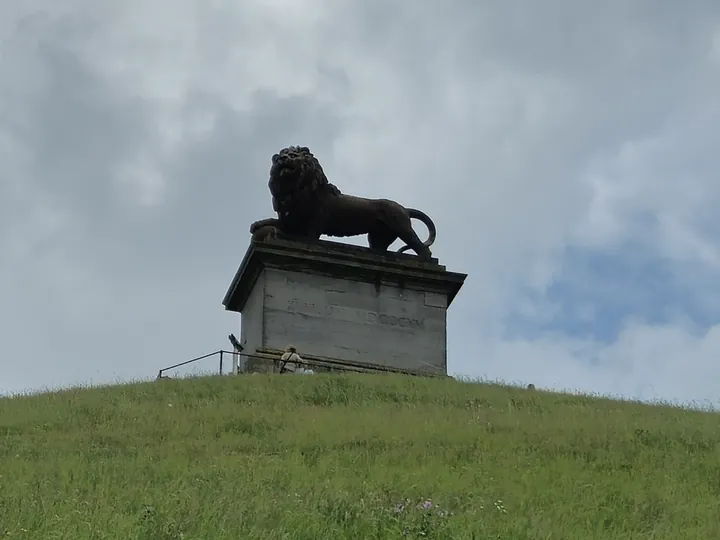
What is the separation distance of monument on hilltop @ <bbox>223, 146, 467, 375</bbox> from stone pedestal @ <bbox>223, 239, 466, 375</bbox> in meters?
0.02

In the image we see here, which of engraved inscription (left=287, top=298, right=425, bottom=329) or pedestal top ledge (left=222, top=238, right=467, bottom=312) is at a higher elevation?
pedestal top ledge (left=222, top=238, right=467, bottom=312)

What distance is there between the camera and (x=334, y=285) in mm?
22156

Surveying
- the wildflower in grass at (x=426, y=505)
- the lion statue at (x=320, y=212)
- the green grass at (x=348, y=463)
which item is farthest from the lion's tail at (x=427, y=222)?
the wildflower in grass at (x=426, y=505)

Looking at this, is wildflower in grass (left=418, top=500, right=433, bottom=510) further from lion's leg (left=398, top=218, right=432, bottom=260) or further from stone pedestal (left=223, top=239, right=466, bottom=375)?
lion's leg (left=398, top=218, right=432, bottom=260)

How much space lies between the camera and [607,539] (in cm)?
899

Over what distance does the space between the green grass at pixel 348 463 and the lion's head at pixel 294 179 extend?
4606 millimetres

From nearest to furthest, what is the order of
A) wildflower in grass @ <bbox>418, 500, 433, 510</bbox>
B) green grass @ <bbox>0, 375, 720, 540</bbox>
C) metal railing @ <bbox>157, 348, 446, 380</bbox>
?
green grass @ <bbox>0, 375, 720, 540</bbox>, wildflower in grass @ <bbox>418, 500, 433, 510</bbox>, metal railing @ <bbox>157, 348, 446, 380</bbox>

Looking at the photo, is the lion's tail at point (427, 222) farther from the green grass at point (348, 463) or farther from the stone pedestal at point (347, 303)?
the green grass at point (348, 463)

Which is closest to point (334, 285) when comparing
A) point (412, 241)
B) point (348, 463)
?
point (412, 241)

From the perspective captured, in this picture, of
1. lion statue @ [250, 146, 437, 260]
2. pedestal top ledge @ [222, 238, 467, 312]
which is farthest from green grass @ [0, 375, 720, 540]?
lion statue @ [250, 146, 437, 260]

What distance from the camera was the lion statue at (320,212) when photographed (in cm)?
2227

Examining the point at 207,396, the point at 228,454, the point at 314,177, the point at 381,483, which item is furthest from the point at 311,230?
the point at 381,483

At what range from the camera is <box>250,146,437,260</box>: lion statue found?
22266 mm

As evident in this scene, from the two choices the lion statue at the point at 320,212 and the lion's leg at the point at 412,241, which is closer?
the lion statue at the point at 320,212
